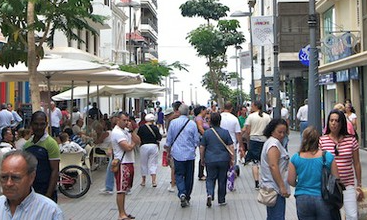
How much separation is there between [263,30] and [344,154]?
53.9ft

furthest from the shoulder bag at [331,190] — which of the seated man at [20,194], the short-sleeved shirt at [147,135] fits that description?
the short-sleeved shirt at [147,135]

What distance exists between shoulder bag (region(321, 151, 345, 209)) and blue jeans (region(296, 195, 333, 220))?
2.9 inches

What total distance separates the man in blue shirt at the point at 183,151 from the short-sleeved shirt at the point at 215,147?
0.43 meters

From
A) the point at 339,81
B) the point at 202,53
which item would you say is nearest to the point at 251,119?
the point at 339,81

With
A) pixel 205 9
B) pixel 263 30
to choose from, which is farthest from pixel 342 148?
pixel 205 9

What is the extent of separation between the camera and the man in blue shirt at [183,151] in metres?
10.6

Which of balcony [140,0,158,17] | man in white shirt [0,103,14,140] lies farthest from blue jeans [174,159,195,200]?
balcony [140,0,158,17]

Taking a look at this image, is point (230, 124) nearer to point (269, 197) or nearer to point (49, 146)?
point (269, 197)

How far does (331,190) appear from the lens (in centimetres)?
554

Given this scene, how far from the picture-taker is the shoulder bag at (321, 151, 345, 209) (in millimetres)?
5559

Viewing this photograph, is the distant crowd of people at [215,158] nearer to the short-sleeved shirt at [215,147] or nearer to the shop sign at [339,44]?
the short-sleeved shirt at [215,147]

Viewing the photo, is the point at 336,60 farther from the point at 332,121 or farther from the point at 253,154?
the point at 332,121

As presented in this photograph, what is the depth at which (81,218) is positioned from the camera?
32.2ft

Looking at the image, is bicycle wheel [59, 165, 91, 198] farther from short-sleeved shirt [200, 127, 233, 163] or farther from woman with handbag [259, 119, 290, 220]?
woman with handbag [259, 119, 290, 220]
